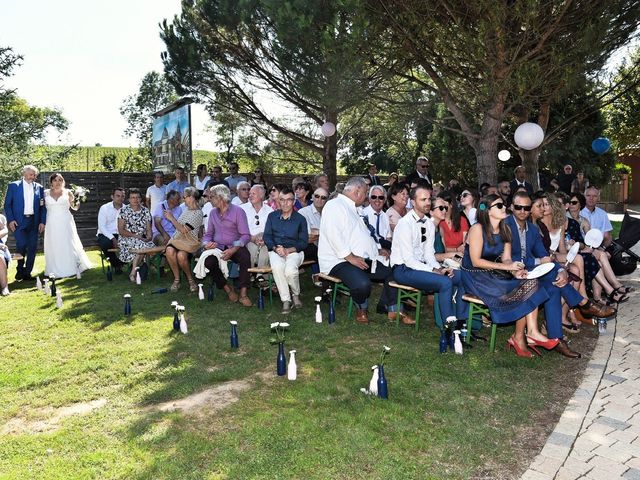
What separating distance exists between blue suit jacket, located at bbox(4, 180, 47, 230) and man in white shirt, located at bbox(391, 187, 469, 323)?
663cm

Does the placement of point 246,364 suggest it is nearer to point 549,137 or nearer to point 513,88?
point 513,88

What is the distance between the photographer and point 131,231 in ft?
29.2

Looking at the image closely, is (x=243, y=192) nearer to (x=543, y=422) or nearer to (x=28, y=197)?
(x=28, y=197)

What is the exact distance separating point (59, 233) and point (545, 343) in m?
7.91

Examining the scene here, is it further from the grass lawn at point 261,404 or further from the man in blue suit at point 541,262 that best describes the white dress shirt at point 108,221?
the man in blue suit at point 541,262

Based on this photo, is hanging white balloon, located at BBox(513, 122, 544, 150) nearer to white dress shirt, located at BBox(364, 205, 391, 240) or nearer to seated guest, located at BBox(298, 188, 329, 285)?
white dress shirt, located at BBox(364, 205, 391, 240)

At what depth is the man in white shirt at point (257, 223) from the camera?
7582 millimetres

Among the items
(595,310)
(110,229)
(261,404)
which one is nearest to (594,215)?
(595,310)

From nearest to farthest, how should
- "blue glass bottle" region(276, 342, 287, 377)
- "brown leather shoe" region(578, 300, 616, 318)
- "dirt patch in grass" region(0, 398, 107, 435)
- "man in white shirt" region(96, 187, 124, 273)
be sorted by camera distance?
"dirt patch in grass" region(0, 398, 107, 435) < "blue glass bottle" region(276, 342, 287, 377) < "brown leather shoe" region(578, 300, 616, 318) < "man in white shirt" region(96, 187, 124, 273)

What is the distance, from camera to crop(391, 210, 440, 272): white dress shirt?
576 centimetres

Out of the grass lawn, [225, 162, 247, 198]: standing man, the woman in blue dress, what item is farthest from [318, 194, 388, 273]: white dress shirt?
[225, 162, 247, 198]: standing man

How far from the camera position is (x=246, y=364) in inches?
190

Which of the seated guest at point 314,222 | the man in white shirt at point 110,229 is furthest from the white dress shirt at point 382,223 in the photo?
the man in white shirt at point 110,229

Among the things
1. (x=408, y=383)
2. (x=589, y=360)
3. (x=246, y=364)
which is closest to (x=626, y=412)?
(x=589, y=360)
